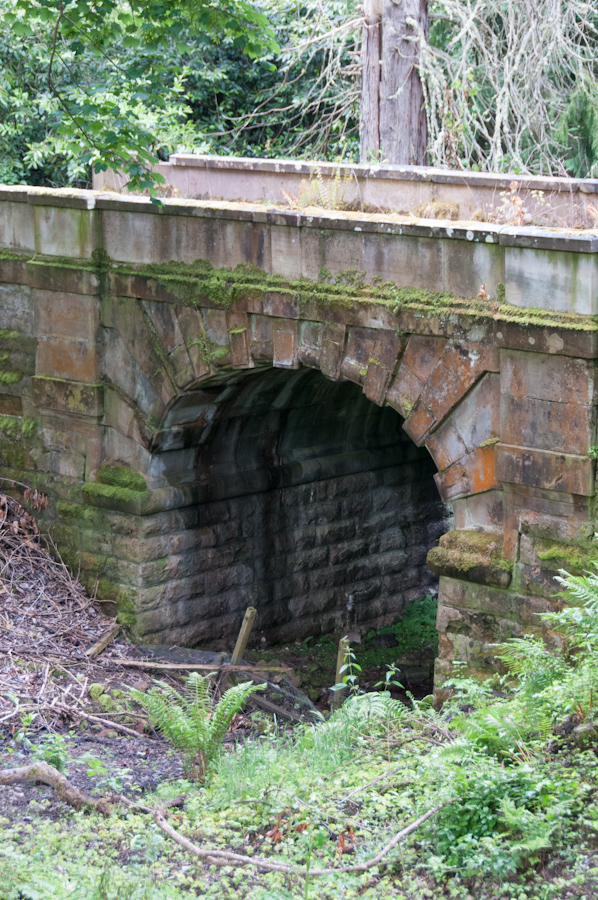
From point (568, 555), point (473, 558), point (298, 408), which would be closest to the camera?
point (568, 555)

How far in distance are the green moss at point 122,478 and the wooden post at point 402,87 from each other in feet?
16.4

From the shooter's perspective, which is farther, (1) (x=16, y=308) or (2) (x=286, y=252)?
(1) (x=16, y=308)

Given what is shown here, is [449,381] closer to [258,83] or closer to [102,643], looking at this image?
[102,643]

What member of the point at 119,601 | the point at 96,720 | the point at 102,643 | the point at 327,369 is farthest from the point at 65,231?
the point at 96,720

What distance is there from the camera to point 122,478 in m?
9.42

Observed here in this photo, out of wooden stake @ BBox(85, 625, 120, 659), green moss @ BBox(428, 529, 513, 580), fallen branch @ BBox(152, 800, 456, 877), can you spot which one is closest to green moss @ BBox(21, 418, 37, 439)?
wooden stake @ BBox(85, 625, 120, 659)

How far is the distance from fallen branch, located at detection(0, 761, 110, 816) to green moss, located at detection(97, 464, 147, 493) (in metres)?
3.58

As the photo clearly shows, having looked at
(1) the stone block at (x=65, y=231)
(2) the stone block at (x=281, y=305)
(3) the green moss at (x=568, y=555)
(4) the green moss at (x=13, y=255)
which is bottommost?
(3) the green moss at (x=568, y=555)

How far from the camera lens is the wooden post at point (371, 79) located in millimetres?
12231

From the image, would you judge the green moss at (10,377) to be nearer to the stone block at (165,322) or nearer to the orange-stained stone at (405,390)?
the stone block at (165,322)

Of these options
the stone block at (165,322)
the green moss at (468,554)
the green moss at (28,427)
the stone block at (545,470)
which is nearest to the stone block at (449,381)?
the stone block at (545,470)

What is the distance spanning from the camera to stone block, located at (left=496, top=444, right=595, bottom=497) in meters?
6.72

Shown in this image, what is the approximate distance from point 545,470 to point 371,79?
7000 millimetres

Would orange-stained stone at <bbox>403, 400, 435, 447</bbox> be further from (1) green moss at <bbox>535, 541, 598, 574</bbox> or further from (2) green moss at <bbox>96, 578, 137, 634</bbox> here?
(2) green moss at <bbox>96, 578, 137, 634</bbox>
